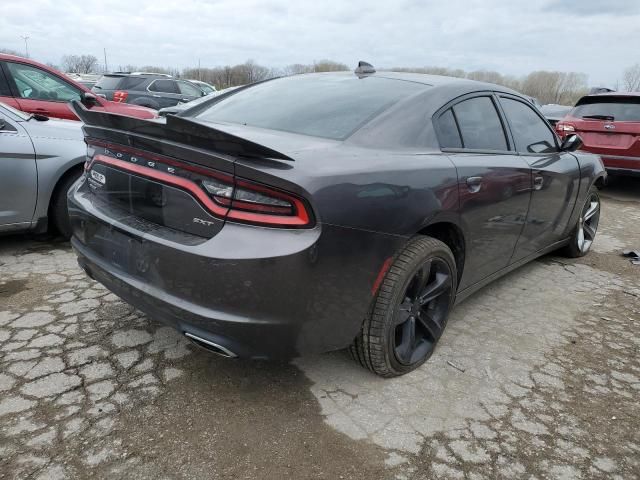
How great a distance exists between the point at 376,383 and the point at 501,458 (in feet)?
2.21

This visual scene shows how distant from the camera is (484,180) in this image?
273cm

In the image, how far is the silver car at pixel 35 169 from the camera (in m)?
3.71

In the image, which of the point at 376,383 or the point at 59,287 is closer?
the point at 376,383

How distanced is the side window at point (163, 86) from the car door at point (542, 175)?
11.2 meters

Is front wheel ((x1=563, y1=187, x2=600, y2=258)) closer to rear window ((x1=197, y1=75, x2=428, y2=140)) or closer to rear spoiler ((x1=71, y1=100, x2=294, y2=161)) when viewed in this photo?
rear window ((x1=197, y1=75, x2=428, y2=140))

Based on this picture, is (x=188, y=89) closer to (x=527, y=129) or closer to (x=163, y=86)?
(x=163, y=86)

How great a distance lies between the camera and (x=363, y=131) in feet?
7.70

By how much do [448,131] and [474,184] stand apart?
323 mm

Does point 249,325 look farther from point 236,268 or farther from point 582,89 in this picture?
point 582,89

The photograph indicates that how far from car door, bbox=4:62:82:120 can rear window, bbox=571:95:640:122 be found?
7.57 meters

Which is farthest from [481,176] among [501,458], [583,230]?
[583,230]

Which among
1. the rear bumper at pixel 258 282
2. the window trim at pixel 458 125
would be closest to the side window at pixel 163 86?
the window trim at pixel 458 125

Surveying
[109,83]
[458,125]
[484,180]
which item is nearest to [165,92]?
[109,83]

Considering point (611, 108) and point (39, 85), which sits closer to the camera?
point (39, 85)
